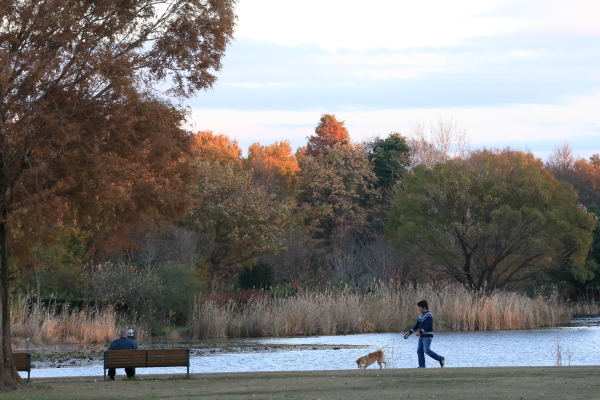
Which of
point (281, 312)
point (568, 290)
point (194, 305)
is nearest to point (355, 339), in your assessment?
point (281, 312)

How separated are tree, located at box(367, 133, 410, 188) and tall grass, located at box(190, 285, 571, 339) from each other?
28.5m

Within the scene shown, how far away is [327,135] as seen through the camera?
79625 millimetres

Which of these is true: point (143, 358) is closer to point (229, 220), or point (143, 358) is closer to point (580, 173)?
point (229, 220)

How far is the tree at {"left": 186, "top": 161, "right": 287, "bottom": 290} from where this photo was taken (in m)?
44.2

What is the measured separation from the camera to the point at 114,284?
111 feet

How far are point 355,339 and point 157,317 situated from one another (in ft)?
29.1

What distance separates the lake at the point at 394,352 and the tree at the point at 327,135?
4655 centimetres

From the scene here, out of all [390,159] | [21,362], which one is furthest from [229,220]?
[21,362]

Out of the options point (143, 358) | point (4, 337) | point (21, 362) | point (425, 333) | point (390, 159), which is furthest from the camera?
point (390, 159)

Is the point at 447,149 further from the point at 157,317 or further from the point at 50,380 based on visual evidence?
the point at 50,380

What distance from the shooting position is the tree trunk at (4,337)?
13.6 metres

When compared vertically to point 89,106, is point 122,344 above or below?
below

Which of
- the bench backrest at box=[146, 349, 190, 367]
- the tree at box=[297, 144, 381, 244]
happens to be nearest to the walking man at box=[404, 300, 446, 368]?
the bench backrest at box=[146, 349, 190, 367]

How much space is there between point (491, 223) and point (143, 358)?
32.4 metres
